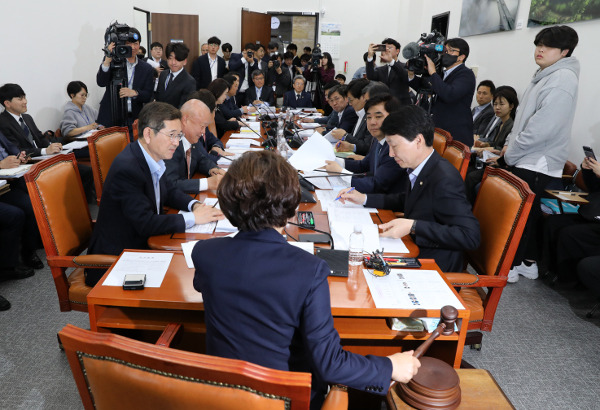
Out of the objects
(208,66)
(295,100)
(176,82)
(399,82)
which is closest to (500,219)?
(399,82)

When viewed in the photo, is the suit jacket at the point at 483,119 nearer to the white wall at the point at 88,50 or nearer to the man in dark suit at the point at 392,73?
the white wall at the point at 88,50

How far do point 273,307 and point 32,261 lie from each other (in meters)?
2.60

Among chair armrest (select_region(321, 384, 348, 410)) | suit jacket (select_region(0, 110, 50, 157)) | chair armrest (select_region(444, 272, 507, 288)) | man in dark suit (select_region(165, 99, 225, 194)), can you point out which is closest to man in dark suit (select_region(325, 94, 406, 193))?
man in dark suit (select_region(165, 99, 225, 194))

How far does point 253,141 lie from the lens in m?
3.91

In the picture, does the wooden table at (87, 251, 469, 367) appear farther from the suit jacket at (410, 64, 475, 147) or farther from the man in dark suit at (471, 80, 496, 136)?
the man in dark suit at (471, 80, 496, 136)

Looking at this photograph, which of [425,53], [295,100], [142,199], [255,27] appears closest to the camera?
[142,199]

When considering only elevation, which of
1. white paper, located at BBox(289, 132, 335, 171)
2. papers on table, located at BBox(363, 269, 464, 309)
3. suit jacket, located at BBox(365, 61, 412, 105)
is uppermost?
suit jacket, located at BBox(365, 61, 412, 105)

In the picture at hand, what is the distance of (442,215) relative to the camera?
1845 mm

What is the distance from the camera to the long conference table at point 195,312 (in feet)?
4.37

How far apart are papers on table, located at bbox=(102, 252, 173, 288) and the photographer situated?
2.70 meters

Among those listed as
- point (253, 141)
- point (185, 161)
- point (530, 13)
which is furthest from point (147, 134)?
point (530, 13)

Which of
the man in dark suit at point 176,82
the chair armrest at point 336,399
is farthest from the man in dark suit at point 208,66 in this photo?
the chair armrest at point 336,399

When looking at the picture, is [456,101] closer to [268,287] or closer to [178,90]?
[178,90]

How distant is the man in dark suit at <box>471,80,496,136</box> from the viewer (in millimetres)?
4695
